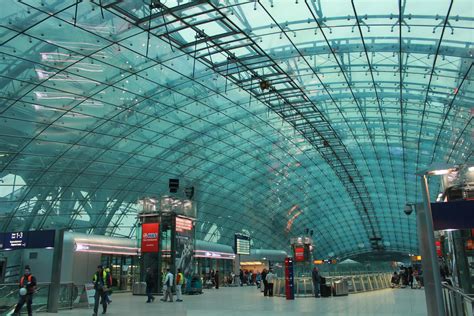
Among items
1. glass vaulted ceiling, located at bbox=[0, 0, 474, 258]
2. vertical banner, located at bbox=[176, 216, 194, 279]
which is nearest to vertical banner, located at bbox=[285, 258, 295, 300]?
vertical banner, located at bbox=[176, 216, 194, 279]

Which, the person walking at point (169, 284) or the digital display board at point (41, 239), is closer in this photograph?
the digital display board at point (41, 239)

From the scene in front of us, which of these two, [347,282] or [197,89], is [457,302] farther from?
[197,89]

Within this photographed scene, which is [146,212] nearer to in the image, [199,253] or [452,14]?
[199,253]

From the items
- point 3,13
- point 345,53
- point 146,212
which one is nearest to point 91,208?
point 146,212

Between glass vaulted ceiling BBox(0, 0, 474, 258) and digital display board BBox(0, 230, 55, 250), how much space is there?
9.01 m

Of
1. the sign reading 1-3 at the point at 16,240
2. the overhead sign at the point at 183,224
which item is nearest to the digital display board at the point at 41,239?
the sign reading 1-3 at the point at 16,240

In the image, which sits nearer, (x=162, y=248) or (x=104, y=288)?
(x=104, y=288)

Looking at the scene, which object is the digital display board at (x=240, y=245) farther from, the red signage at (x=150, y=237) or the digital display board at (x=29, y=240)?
the digital display board at (x=29, y=240)

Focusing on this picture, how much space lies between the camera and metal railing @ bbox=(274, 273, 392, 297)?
88.2 ft

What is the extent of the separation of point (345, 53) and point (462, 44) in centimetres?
656

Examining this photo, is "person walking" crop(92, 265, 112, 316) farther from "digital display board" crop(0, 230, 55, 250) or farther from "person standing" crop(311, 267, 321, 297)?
"person standing" crop(311, 267, 321, 297)

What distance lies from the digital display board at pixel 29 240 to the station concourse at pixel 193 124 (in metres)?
0.10

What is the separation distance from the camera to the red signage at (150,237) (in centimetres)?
2727

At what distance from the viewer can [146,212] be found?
28.8 m
